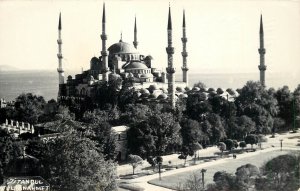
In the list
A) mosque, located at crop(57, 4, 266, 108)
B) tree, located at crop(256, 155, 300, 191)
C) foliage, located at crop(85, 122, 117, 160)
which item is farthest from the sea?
foliage, located at crop(85, 122, 117, 160)

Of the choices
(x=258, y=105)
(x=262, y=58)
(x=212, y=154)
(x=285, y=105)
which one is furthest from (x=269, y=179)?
(x=262, y=58)

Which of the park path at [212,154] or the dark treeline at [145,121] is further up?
the dark treeline at [145,121]

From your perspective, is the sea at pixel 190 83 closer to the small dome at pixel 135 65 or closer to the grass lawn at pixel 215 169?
the grass lawn at pixel 215 169

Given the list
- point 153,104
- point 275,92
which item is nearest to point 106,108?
point 153,104

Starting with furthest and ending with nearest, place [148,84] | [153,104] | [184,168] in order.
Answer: [148,84], [153,104], [184,168]

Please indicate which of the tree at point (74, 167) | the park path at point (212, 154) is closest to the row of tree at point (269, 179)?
the park path at point (212, 154)

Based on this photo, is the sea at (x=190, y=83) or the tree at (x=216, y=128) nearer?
the tree at (x=216, y=128)

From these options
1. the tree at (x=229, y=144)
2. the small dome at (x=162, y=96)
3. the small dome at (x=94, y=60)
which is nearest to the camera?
the tree at (x=229, y=144)

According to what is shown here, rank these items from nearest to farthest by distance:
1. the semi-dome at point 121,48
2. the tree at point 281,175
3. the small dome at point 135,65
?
the tree at point 281,175, the small dome at point 135,65, the semi-dome at point 121,48

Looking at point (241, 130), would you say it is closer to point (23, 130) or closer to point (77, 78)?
point (23, 130)
